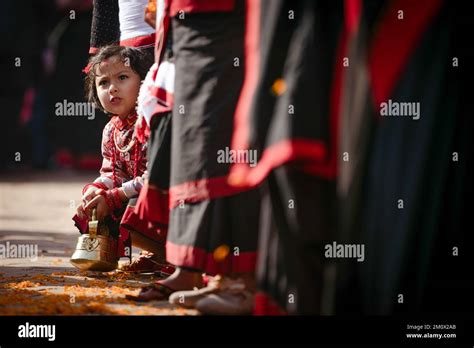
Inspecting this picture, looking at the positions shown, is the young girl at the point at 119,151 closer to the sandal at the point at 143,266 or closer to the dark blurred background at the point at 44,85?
the sandal at the point at 143,266

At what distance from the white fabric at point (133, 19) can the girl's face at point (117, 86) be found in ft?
0.42

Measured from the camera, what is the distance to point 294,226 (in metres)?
2.29

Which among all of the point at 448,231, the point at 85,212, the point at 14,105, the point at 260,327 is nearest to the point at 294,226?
the point at 260,327

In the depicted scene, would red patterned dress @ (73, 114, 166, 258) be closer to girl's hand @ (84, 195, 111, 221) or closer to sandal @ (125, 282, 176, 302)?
girl's hand @ (84, 195, 111, 221)

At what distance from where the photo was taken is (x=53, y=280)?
3570 millimetres

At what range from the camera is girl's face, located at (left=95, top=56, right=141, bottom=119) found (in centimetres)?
376

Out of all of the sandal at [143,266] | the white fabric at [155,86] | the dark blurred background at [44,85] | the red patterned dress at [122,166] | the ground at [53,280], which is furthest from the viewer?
the dark blurred background at [44,85]

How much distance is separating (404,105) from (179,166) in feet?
2.63

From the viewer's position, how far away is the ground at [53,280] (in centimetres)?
290

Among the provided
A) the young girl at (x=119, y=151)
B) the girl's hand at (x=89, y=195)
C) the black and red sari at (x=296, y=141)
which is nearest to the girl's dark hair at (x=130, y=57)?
the young girl at (x=119, y=151)

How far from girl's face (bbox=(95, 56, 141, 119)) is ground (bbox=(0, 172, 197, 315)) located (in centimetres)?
74

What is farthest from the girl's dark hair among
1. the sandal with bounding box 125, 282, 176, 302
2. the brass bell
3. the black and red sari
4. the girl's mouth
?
the black and red sari

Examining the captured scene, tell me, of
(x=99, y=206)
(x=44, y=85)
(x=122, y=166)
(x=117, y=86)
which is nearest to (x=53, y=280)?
(x=99, y=206)

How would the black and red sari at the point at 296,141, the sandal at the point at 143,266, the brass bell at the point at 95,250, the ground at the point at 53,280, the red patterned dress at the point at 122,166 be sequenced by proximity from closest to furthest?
1. the black and red sari at the point at 296,141
2. the ground at the point at 53,280
3. the brass bell at the point at 95,250
4. the red patterned dress at the point at 122,166
5. the sandal at the point at 143,266
